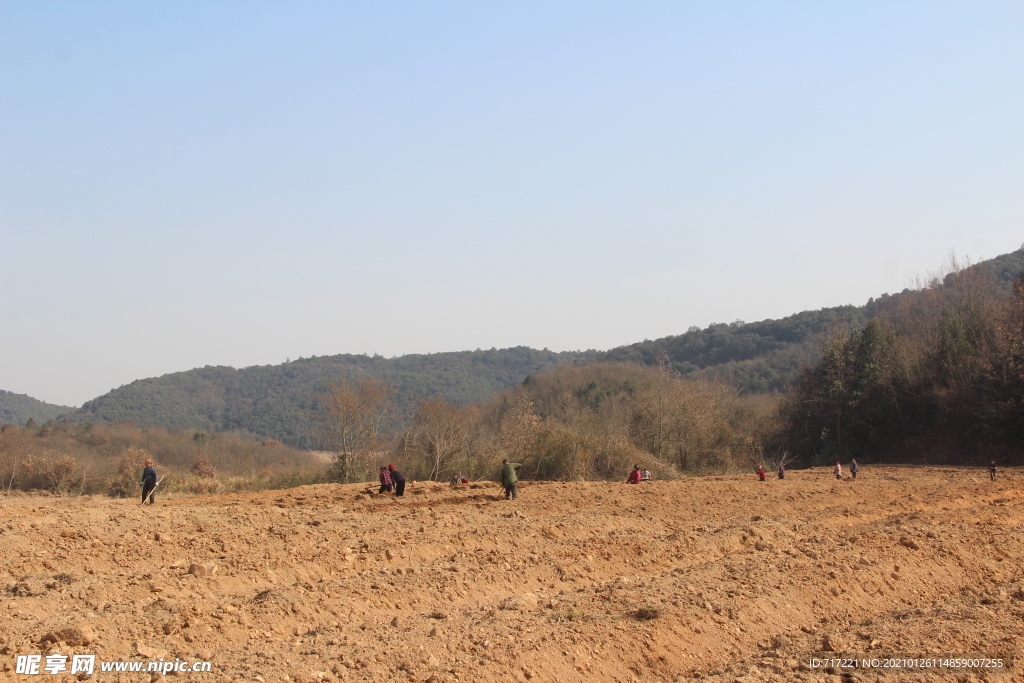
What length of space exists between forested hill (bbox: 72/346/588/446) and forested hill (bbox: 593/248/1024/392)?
110 feet

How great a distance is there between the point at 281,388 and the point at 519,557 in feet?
453

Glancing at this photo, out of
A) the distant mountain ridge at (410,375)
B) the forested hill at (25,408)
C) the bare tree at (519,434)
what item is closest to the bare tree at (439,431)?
the bare tree at (519,434)

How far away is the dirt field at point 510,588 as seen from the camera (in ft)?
26.2

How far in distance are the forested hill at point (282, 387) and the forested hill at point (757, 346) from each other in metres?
33.4

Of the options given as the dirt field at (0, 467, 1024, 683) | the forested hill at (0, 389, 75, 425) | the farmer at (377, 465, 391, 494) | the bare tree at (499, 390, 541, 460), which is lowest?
the dirt field at (0, 467, 1024, 683)

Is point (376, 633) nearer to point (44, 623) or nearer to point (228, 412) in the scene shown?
point (44, 623)

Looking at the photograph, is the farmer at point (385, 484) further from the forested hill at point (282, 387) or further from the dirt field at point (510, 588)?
the forested hill at point (282, 387)

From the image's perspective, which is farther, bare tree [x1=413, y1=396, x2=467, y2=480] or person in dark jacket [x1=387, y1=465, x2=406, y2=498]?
bare tree [x1=413, y1=396, x2=467, y2=480]

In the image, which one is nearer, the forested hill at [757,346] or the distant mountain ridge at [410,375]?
the forested hill at [757,346]

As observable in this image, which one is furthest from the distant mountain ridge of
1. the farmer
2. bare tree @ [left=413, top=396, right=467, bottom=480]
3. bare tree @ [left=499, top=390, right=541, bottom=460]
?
the farmer

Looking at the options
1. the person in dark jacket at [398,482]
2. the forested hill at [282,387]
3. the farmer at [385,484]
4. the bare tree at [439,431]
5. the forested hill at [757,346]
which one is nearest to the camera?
the person in dark jacket at [398,482]

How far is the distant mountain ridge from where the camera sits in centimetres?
9150

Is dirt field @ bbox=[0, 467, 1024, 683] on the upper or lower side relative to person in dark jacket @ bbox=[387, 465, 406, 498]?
lower

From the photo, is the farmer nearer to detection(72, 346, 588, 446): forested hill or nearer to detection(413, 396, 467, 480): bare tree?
detection(413, 396, 467, 480): bare tree
